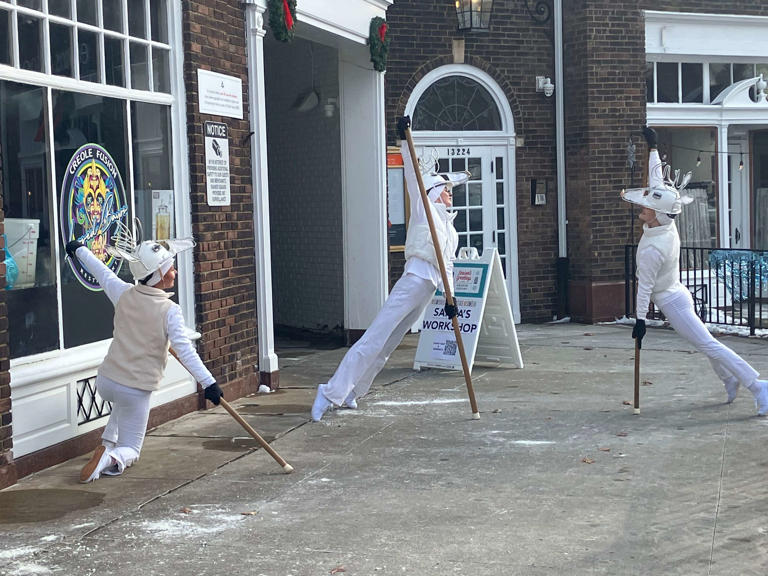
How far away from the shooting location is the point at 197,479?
22.7 feet

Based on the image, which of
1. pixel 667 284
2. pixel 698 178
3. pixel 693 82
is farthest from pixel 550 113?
pixel 667 284

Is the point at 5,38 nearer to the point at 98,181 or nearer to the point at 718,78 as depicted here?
the point at 98,181

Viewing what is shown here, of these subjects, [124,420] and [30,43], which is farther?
[30,43]

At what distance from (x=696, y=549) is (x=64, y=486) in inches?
149

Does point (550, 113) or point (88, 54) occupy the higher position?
point (550, 113)

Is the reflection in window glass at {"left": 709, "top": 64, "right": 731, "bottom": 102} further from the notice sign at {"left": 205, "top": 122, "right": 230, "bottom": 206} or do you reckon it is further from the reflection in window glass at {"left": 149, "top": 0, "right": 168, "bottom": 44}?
the reflection in window glass at {"left": 149, "top": 0, "right": 168, "bottom": 44}

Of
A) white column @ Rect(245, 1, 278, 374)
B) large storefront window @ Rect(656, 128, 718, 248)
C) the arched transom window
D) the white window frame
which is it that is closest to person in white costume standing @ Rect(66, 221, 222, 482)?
the white window frame

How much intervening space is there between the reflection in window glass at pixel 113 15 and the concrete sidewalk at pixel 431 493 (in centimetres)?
309

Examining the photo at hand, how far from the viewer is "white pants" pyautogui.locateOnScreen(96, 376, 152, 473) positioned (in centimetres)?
698

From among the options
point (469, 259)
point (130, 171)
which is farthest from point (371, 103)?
point (130, 171)

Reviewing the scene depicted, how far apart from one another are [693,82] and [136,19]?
381 inches

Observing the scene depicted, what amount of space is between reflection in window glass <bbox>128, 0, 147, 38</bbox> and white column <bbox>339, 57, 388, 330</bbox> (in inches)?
179

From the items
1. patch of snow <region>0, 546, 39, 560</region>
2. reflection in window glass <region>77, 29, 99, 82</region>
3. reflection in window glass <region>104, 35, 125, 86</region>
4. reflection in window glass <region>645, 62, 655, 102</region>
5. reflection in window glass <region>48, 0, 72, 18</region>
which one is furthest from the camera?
reflection in window glass <region>645, 62, 655, 102</region>

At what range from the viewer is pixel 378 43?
12.5 meters
